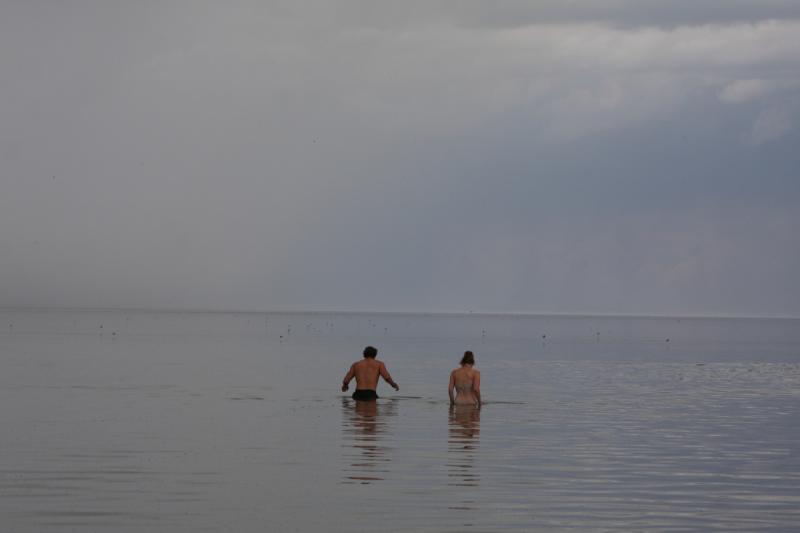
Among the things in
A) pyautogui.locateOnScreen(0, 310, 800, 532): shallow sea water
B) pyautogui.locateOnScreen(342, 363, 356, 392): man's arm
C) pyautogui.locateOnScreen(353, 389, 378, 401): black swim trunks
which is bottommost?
pyautogui.locateOnScreen(0, 310, 800, 532): shallow sea water

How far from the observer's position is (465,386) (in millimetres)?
33625

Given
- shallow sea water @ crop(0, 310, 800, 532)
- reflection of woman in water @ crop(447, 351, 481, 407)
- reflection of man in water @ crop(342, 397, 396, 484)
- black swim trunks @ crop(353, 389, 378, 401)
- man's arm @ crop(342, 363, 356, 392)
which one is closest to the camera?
shallow sea water @ crop(0, 310, 800, 532)

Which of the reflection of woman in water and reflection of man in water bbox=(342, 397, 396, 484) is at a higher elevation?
the reflection of woman in water

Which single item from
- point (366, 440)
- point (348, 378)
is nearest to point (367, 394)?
point (348, 378)

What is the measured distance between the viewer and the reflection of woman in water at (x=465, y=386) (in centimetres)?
3338

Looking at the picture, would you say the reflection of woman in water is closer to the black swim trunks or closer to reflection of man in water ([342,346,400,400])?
reflection of man in water ([342,346,400,400])

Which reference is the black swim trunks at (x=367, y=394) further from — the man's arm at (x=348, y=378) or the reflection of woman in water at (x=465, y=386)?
the reflection of woman in water at (x=465, y=386)

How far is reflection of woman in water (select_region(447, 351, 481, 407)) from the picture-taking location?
33375 mm

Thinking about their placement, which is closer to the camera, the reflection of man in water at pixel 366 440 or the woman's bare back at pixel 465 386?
the reflection of man in water at pixel 366 440

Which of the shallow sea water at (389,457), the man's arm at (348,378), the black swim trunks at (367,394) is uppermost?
the man's arm at (348,378)

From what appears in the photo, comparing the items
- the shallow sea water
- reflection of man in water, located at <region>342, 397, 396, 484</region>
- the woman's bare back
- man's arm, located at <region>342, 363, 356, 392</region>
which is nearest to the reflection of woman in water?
the woman's bare back

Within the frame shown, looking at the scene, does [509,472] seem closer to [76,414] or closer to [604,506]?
[604,506]

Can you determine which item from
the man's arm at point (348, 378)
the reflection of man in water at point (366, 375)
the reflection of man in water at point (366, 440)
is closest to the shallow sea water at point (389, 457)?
the reflection of man in water at point (366, 440)

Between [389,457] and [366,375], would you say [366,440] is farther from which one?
[366,375]
